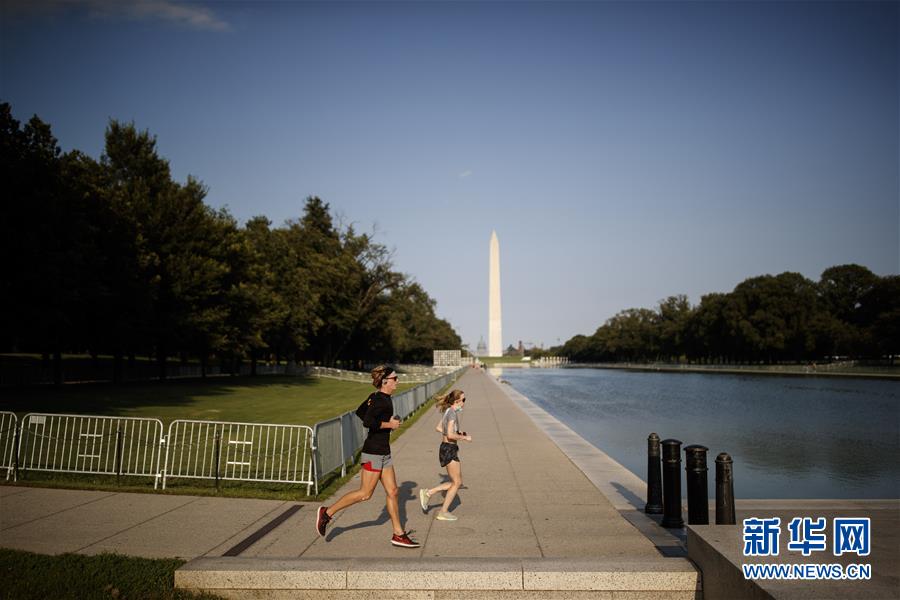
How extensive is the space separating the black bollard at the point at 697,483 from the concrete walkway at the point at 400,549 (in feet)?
1.57

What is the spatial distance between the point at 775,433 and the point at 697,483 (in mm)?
18419

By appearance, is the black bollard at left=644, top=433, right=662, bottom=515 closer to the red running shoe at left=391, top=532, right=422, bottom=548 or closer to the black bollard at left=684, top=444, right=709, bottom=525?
the black bollard at left=684, top=444, right=709, bottom=525

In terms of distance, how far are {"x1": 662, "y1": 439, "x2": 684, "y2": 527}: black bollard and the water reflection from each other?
5.47 meters

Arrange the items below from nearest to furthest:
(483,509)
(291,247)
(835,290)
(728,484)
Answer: (728,484) < (483,509) < (291,247) < (835,290)

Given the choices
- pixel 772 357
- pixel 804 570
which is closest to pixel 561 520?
pixel 804 570

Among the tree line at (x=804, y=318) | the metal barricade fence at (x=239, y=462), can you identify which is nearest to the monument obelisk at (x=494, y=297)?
the tree line at (x=804, y=318)

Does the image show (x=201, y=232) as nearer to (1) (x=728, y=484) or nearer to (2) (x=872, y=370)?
(1) (x=728, y=484)

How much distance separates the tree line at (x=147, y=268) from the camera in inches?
1150

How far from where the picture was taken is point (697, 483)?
7621 millimetres

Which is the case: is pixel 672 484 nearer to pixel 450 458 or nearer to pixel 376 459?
pixel 450 458

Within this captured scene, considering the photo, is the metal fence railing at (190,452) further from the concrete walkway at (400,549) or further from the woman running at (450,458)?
the woman running at (450,458)

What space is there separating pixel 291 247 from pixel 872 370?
63158 mm

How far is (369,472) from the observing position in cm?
748

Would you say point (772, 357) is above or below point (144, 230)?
below
